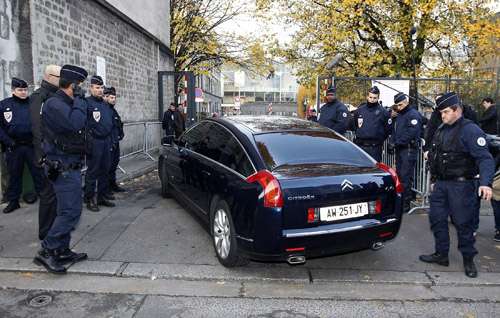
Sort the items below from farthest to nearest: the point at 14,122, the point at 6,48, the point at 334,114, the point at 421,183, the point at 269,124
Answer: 1. the point at 334,114
2. the point at 421,183
3. the point at 6,48
4. the point at 14,122
5. the point at 269,124

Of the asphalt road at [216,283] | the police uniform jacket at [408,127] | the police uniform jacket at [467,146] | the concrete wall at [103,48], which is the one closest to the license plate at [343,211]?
the asphalt road at [216,283]

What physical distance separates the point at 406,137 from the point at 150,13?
1167 centimetres

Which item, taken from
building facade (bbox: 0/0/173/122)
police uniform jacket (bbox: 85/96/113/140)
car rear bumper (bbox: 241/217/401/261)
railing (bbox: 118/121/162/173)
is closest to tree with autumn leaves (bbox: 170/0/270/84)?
building facade (bbox: 0/0/173/122)

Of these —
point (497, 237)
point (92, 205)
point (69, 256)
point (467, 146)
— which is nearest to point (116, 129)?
point (92, 205)

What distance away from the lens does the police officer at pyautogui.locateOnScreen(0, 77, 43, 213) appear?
619 centimetres

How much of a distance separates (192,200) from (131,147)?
21.9 feet

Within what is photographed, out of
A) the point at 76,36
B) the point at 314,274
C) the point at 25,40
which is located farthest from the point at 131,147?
the point at 314,274

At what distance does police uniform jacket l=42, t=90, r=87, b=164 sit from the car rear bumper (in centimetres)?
196

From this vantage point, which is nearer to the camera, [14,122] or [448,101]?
[448,101]

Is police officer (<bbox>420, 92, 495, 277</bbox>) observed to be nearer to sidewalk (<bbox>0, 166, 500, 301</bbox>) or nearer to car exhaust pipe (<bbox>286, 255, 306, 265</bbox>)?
sidewalk (<bbox>0, 166, 500, 301</bbox>)

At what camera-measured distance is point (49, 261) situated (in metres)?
4.27

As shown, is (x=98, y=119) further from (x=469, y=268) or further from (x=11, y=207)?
(x=469, y=268)

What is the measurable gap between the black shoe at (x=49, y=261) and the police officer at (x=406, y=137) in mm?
4735

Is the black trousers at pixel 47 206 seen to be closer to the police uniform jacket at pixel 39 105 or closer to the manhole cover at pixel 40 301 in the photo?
the police uniform jacket at pixel 39 105
